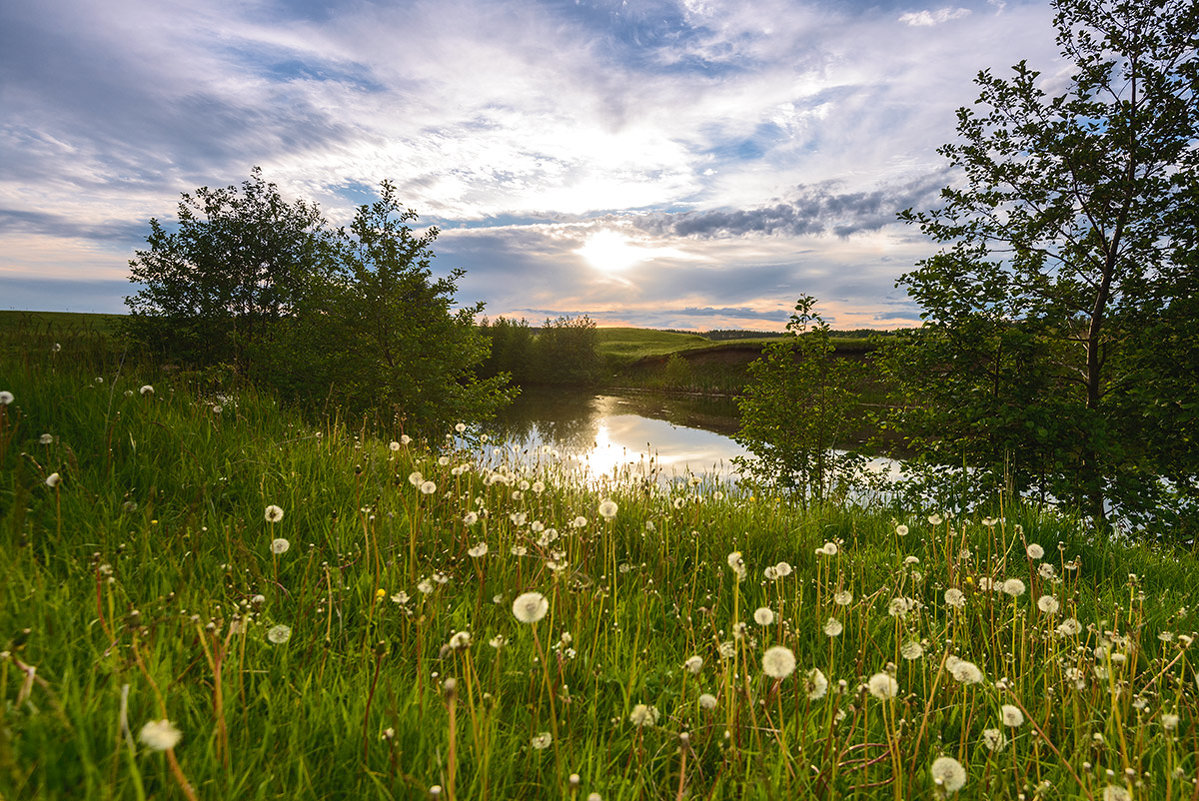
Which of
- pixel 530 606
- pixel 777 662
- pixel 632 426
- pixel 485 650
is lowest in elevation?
pixel 632 426

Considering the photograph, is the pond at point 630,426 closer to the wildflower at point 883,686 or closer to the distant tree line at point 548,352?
the distant tree line at point 548,352

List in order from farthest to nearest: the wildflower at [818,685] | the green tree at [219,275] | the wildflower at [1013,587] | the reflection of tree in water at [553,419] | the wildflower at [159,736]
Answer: the reflection of tree in water at [553,419] → the green tree at [219,275] → the wildflower at [1013,587] → the wildflower at [818,685] → the wildflower at [159,736]

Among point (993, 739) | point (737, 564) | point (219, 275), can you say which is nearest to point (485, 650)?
point (737, 564)

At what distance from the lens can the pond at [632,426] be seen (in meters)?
25.4

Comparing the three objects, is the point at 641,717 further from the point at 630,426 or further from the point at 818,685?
the point at 630,426

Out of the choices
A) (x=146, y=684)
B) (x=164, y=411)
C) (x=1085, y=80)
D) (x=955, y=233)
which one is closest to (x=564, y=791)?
(x=146, y=684)

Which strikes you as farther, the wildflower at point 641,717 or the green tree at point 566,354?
the green tree at point 566,354

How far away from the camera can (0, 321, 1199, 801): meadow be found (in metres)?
1.58

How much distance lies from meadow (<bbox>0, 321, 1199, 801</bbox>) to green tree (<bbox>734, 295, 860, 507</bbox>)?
7.67 m

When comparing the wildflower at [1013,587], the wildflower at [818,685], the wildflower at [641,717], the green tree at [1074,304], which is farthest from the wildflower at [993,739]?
the green tree at [1074,304]

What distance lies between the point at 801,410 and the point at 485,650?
12040mm

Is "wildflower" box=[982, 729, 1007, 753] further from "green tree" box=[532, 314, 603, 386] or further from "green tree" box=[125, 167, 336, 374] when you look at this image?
"green tree" box=[532, 314, 603, 386]

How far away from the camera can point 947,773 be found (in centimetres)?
140

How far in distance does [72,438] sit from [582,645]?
170 inches
